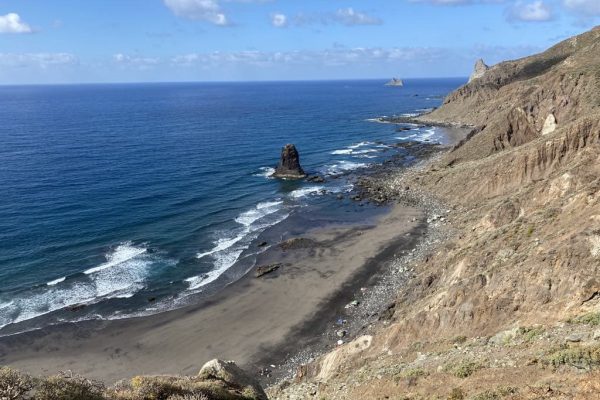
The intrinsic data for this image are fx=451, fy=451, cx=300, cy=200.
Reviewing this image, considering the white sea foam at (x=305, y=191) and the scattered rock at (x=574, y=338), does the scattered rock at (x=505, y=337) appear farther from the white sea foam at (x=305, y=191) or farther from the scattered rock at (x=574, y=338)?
the white sea foam at (x=305, y=191)

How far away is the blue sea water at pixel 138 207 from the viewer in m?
54.9

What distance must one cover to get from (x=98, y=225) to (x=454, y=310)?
58.1m

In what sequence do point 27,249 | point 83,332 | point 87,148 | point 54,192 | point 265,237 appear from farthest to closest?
1. point 87,148
2. point 54,192
3. point 265,237
4. point 27,249
5. point 83,332

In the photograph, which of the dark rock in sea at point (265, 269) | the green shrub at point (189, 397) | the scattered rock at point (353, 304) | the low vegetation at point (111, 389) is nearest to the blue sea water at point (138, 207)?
the dark rock in sea at point (265, 269)

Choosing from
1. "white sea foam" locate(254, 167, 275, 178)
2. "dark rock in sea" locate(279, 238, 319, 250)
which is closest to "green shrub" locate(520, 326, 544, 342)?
"dark rock in sea" locate(279, 238, 319, 250)

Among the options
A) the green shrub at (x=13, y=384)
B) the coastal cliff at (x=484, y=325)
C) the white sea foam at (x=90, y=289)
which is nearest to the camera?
the green shrub at (x=13, y=384)

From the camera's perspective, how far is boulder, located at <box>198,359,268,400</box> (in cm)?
2459

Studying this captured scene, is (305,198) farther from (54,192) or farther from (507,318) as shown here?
(507,318)

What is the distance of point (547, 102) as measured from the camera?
91.4 m

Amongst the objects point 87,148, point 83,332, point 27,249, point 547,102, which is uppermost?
point 547,102

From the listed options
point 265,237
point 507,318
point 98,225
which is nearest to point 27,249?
point 98,225

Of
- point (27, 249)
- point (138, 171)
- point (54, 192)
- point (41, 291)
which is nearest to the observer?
point (41, 291)

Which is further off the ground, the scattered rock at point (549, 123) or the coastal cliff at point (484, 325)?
the scattered rock at point (549, 123)

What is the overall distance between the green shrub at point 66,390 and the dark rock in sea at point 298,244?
48603mm
